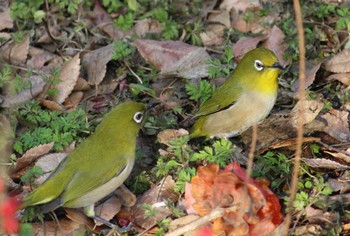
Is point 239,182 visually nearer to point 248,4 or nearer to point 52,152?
point 52,152

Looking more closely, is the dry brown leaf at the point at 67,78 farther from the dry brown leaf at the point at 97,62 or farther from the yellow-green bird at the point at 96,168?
the yellow-green bird at the point at 96,168

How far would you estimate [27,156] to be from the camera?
6.12 m

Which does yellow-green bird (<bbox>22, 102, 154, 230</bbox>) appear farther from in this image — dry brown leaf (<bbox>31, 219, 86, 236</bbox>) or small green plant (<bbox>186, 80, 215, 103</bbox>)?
small green plant (<bbox>186, 80, 215, 103</bbox>)

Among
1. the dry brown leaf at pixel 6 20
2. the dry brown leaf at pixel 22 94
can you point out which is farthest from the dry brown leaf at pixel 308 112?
the dry brown leaf at pixel 6 20

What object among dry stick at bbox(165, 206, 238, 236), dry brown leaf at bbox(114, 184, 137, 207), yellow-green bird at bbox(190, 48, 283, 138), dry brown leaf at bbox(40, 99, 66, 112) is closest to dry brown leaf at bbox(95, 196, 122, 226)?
dry brown leaf at bbox(114, 184, 137, 207)

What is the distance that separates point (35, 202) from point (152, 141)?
1618 millimetres

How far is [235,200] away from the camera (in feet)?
15.7

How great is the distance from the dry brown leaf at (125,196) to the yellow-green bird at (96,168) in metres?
0.21

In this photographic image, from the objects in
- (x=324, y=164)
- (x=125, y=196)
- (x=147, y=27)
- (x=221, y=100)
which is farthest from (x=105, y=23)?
(x=324, y=164)

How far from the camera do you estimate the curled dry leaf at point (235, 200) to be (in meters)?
4.73

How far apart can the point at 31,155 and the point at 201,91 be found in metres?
1.72

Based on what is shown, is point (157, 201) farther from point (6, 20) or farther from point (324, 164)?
point (6, 20)

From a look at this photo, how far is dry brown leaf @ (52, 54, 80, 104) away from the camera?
23.1ft

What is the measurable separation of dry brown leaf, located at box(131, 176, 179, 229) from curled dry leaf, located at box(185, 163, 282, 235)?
56 centimetres
